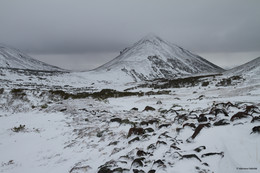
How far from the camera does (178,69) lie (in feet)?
579

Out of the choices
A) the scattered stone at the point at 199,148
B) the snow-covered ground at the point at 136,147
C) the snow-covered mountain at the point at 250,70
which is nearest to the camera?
the snow-covered ground at the point at 136,147

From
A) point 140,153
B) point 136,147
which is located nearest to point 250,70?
point 136,147

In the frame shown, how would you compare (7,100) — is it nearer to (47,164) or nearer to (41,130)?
(41,130)

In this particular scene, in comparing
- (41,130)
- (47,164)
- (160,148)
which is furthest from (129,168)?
(41,130)

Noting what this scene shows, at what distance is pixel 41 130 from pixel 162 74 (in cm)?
15824

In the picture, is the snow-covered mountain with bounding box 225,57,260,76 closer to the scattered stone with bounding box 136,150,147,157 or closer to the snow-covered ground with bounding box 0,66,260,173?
the snow-covered ground with bounding box 0,66,260,173

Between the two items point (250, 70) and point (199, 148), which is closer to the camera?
point (199, 148)

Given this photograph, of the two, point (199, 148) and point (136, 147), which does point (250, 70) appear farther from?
point (136, 147)

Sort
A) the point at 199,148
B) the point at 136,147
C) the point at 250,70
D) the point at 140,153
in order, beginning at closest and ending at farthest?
1. the point at 199,148
2. the point at 140,153
3. the point at 136,147
4. the point at 250,70

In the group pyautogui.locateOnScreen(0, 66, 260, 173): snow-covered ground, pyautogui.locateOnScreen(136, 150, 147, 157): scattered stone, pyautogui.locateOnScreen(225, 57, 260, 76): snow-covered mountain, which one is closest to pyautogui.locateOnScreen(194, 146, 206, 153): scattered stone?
pyautogui.locateOnScreen(0, 66, 260, 173): snow-covered ground

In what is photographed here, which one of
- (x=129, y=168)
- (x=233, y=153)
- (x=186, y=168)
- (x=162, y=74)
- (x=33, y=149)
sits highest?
(x=162, y=74)

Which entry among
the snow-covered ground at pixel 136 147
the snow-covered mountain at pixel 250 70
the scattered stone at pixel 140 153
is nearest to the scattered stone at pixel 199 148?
the snow-covered ground at pixel 136 147

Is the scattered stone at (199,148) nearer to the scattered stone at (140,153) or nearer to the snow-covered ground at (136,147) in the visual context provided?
the snow-covered ground at (136,147)

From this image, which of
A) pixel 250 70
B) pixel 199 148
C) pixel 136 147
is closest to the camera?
pixel 199 148
